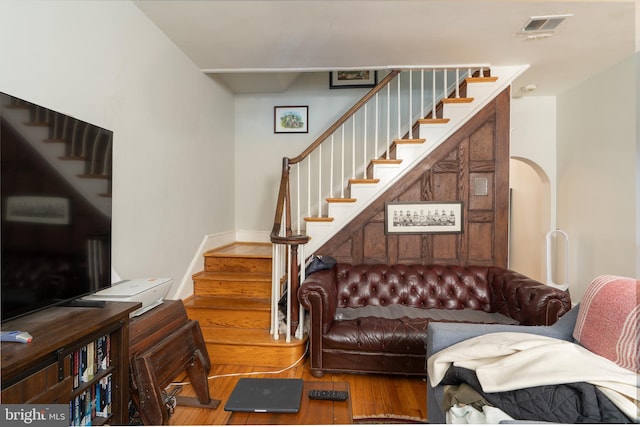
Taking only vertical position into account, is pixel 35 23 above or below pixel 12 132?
above

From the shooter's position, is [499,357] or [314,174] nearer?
[499,357]

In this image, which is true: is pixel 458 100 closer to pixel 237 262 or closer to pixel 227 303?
pixel 237 262

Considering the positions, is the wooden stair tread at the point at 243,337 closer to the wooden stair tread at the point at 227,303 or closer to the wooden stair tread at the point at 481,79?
the wooden stair tread at the point at 227,303

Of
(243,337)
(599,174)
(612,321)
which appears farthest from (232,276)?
(599,174)

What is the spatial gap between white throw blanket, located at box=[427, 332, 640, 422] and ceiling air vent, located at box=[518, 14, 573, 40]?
8.02ft

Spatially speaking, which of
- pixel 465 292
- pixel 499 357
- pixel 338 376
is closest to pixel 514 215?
pixel 465 292

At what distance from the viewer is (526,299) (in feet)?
7.63

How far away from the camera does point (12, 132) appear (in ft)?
3.83

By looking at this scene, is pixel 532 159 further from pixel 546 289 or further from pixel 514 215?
pixel 546 289

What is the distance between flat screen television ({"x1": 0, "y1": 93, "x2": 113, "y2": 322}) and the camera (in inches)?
45.8

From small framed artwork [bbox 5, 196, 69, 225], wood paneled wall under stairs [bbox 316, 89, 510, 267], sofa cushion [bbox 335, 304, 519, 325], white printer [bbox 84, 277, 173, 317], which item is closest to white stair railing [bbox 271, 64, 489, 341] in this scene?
wood paneled wall under stairs [bbox 316, 89, 510, 267]

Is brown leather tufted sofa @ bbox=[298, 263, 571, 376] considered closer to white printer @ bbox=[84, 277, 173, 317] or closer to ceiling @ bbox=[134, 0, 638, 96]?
white printer @ bbox=[84, 277, 173, 317]

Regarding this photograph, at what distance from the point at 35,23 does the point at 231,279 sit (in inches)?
92.7

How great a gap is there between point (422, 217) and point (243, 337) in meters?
2.17
